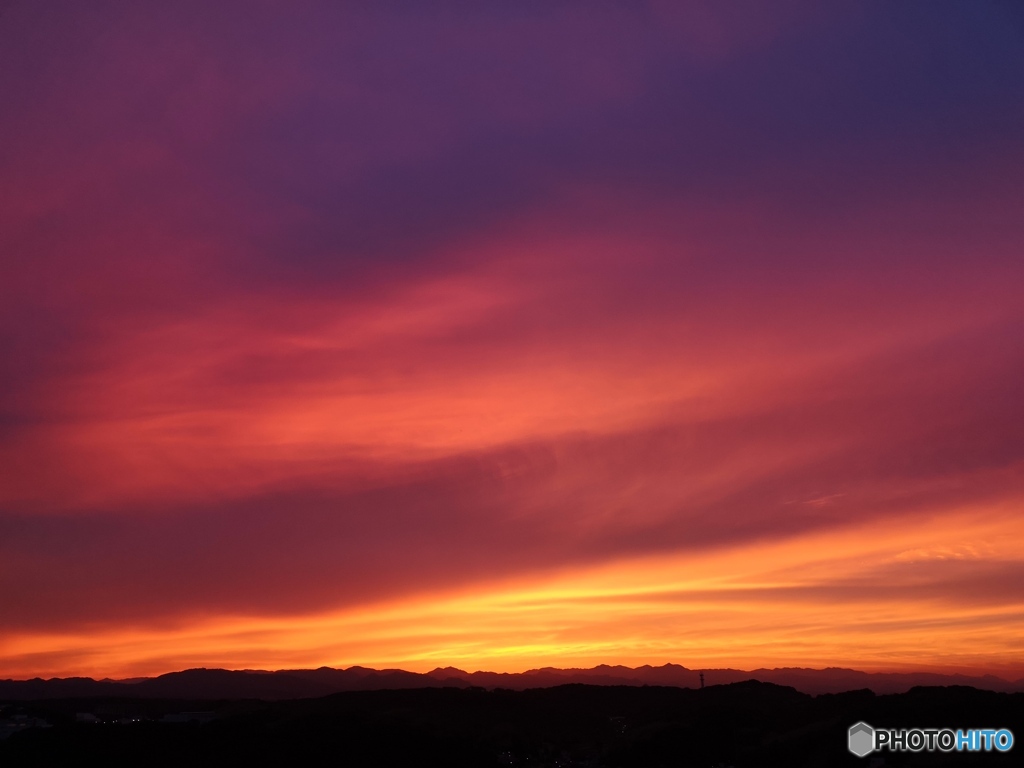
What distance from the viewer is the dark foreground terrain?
62.6 metres

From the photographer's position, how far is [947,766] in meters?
47.9

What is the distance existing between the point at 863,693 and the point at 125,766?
198 ft

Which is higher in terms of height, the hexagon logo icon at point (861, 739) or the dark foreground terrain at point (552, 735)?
the hexagon logo icon at point (861, 739)

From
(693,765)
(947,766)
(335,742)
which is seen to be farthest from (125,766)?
(947,766)

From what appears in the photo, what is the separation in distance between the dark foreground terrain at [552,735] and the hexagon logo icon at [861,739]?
32.6 inches

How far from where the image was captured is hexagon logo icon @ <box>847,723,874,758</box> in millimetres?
54472

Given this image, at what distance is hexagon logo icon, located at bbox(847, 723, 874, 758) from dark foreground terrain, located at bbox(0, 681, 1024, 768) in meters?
0.83

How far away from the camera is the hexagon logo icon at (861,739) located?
54472mm

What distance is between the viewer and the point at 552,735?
92.1 meters

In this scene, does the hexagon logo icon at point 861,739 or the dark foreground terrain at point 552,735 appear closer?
the hexagon logo icon at point 861,739

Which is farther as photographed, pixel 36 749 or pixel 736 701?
pixel 736 701

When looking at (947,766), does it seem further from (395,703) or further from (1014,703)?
(395,703)

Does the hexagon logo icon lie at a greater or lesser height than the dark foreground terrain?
greater

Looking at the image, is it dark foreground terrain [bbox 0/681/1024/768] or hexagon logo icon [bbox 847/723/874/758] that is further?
dark foreground terrain [bbox 0/681/1024/768]
